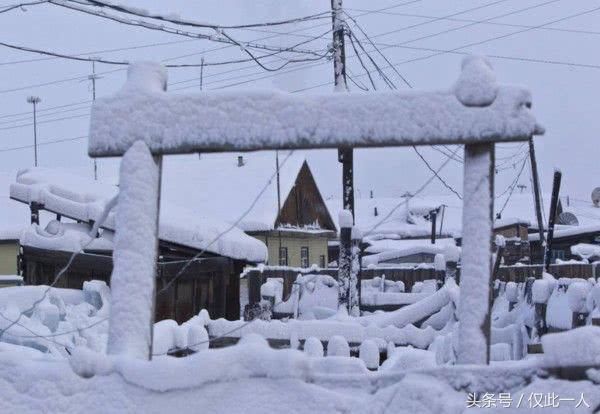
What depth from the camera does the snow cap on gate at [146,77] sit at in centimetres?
345

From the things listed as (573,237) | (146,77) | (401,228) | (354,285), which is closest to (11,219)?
(354,285)

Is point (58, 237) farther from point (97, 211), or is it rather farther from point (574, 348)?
point (574, 348)

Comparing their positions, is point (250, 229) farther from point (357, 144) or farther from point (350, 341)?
point (357, 144)

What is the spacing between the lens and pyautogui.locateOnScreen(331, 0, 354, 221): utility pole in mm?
13766

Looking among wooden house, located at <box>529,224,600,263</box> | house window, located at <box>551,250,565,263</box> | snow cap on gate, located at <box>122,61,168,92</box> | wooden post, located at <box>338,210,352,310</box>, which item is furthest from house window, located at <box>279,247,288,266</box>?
snow cap on gate, located at <box>122,61,168,92</box>

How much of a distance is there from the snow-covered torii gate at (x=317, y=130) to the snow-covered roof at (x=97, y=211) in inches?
351

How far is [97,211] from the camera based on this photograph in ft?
42.2

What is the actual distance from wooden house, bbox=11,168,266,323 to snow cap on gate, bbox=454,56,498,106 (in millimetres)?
9409

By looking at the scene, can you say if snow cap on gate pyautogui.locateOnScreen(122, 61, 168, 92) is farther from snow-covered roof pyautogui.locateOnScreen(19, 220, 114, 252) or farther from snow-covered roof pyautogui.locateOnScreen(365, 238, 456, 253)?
snow-covered roof pyautogui.locateOnScreen(365, 238, 456, 253)

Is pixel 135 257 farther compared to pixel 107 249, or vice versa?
pixel 107 249

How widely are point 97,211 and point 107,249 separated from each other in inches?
33.1

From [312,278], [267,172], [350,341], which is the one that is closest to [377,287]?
[312,278]

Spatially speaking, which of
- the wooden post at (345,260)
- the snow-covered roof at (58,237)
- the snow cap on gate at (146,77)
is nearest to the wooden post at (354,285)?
the wooden post at (345,260)

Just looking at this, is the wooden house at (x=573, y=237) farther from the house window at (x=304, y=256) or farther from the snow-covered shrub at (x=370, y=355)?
the snow-covered shrub at (x=370, y=355)
